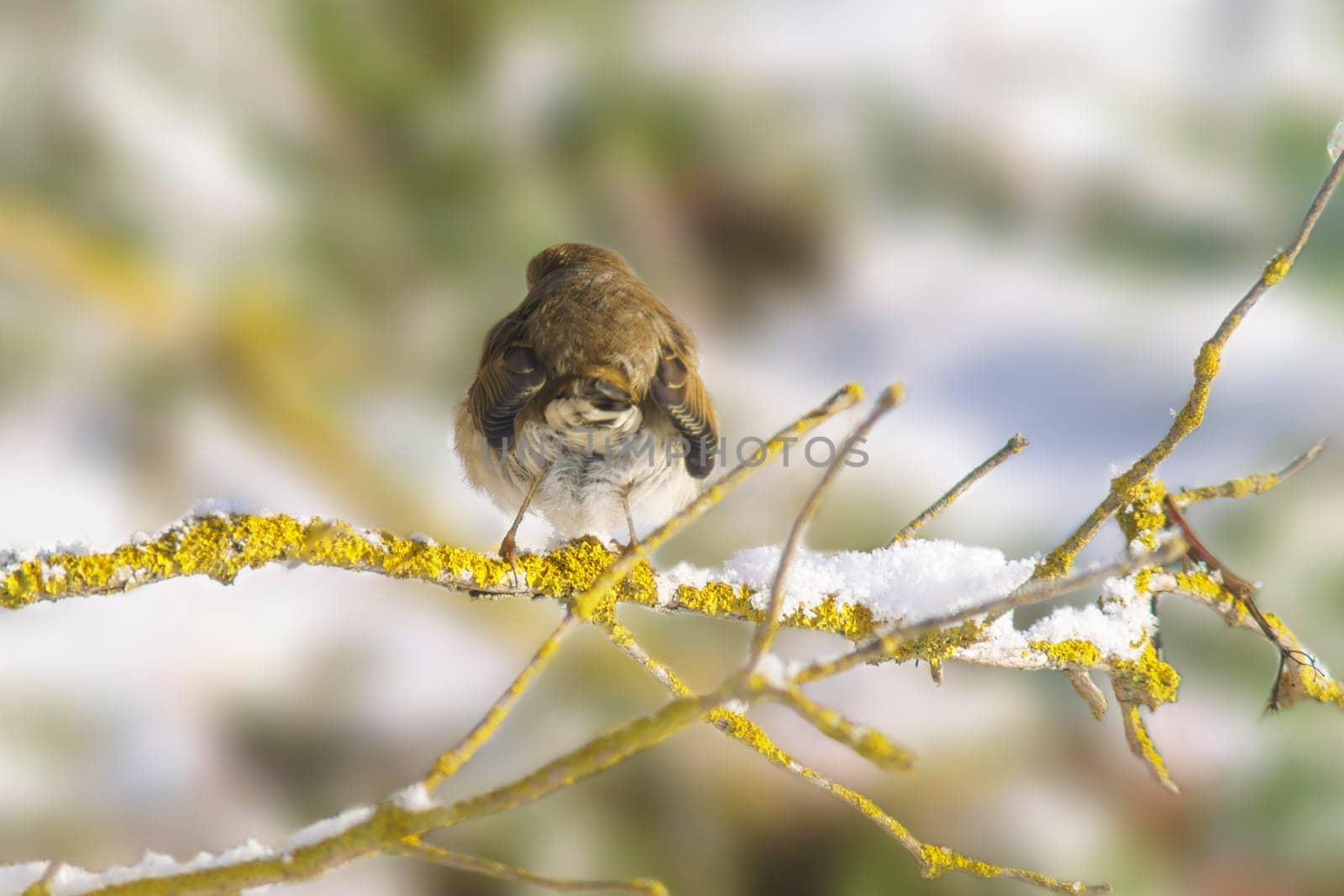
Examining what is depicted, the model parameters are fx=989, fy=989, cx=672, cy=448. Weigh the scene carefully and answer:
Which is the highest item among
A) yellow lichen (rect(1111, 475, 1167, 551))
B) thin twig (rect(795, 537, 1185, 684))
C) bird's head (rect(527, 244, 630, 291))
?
bird's head (rect(527, 244, 630, 291))

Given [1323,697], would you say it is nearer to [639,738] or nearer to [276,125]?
[639,738]

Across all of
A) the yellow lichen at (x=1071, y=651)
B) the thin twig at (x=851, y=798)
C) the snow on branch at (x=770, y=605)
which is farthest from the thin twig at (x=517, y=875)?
the yellow lichen at (x=1071, y=651)

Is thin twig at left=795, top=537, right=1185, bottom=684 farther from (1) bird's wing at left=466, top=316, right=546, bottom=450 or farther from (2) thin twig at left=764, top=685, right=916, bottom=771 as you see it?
(1) bird's wing at left=466, top=316, right=546, bottom=450

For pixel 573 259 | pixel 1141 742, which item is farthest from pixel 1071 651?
pixel 573 259

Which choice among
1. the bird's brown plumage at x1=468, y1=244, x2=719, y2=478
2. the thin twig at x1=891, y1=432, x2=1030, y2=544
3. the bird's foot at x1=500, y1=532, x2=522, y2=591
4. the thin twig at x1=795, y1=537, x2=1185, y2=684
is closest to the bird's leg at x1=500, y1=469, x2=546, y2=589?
the bird's foot at x1=500, y1=532, x2=522, y2=591

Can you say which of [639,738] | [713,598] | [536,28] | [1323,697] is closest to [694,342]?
[713,598]

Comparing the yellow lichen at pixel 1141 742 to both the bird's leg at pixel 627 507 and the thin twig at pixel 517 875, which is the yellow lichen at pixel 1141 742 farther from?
the thin twig at pixel 517 875

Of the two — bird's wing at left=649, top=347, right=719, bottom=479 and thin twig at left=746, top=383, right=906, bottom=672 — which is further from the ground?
bird's wing at left=649, top=347, right=719, bottom=479

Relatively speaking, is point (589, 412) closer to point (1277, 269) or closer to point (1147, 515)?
point (1147, 515)
